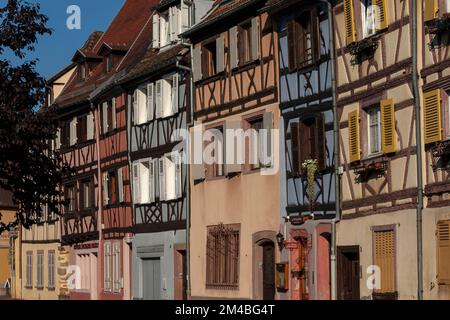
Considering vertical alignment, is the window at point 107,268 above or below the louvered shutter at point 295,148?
below

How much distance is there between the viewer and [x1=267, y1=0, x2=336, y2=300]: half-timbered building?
24719 millimetres

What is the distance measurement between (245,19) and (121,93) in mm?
9783

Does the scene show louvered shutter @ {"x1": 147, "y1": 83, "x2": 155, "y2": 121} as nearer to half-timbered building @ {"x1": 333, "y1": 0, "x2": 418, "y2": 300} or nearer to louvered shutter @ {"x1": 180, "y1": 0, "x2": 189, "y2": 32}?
louvered shutter @ {"x1": 180, "y1": 0, "x2": 189, "y2": 32}

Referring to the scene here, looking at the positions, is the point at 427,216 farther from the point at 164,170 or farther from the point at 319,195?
the point at 164,170

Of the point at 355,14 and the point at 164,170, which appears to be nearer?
the point at 355,14

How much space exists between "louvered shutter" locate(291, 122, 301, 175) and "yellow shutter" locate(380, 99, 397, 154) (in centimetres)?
430

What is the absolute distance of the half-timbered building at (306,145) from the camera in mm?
24719

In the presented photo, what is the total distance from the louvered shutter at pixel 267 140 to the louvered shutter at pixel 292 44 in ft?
5.35

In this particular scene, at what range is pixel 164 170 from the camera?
3391 centimetres

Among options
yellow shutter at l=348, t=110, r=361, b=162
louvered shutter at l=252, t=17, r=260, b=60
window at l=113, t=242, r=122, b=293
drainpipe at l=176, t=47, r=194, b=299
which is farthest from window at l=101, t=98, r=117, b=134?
yellow shutter at l=348, t=110, r=361, b=162

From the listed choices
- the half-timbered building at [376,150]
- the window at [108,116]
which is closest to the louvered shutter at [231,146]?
the half-timbered building at [376,150]

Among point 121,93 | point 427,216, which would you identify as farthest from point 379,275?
point 121,93

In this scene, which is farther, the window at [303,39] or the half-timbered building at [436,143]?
the window at [303,39]

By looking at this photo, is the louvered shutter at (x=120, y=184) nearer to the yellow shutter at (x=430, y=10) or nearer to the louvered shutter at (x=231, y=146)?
the louvered shutter at (x=231, y=146)
